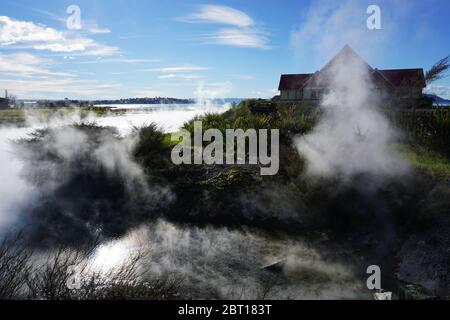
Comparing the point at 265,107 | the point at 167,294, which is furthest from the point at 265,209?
the point at 265,107

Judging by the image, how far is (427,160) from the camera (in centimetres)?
924

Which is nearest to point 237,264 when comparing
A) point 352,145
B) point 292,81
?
point 352,145

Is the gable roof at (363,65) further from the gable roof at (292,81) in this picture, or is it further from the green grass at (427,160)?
the green grass at (427,160)

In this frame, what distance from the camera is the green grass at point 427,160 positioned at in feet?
27.1

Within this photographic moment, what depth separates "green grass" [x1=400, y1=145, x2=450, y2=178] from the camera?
8258 millimetres

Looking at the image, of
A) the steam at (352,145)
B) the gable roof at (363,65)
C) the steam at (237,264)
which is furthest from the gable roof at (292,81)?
the steam at (237,264)

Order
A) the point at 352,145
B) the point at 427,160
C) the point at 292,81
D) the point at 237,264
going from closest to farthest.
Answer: the point at 237,264 < the point at 427,160 < the point at 352,145 < the point at 292,81

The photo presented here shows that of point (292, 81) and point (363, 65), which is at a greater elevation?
point (363, 65)

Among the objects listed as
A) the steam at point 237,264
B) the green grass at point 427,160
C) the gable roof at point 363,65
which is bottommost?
the steam at point 237,264

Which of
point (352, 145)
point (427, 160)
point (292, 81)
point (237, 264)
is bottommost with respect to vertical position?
point (237, 264)

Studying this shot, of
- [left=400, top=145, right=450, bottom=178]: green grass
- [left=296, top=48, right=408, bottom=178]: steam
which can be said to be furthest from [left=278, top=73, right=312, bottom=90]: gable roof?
[left=400, top=145, right=450, bottom=178]: green grass

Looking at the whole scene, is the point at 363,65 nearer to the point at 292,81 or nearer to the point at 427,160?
the point at 292,81
